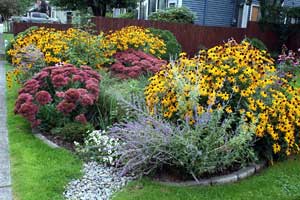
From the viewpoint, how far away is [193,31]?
Answer: 567 inches

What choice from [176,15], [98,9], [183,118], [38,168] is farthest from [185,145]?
[98,9]

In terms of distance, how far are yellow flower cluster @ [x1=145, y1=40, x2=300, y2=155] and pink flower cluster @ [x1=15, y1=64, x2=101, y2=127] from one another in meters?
0.93

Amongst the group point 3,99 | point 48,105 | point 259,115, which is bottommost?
point 3,99

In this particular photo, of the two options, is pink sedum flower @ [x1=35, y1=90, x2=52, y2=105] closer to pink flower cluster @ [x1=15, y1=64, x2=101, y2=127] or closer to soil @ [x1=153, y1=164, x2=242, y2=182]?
pink flower cluster @ [x1=15, y1=64, x2=101, y2=127]

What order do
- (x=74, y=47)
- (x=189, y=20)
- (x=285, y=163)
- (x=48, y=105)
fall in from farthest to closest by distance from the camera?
(x=189, y=20) < (x=74, y=47) < (x=48, y=105) < (x=285, y=163)

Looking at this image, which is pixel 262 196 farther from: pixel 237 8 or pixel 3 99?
pixel 237 8

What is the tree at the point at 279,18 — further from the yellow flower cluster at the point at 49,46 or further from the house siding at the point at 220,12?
the yellow flower cluster at the point at 49,46

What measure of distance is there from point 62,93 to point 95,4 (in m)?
13.6

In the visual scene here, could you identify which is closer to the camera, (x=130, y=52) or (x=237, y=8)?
(x=130, y=52)

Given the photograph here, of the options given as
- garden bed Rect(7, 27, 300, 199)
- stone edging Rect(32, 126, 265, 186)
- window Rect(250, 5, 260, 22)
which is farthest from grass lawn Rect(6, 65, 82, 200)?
window Rect(250, 5, 260, 22)

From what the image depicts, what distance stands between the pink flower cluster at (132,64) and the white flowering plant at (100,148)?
2.31m

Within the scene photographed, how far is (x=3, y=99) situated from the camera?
22.0ft

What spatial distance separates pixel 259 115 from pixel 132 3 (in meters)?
15.5

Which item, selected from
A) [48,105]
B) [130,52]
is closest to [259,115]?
[48,105]
